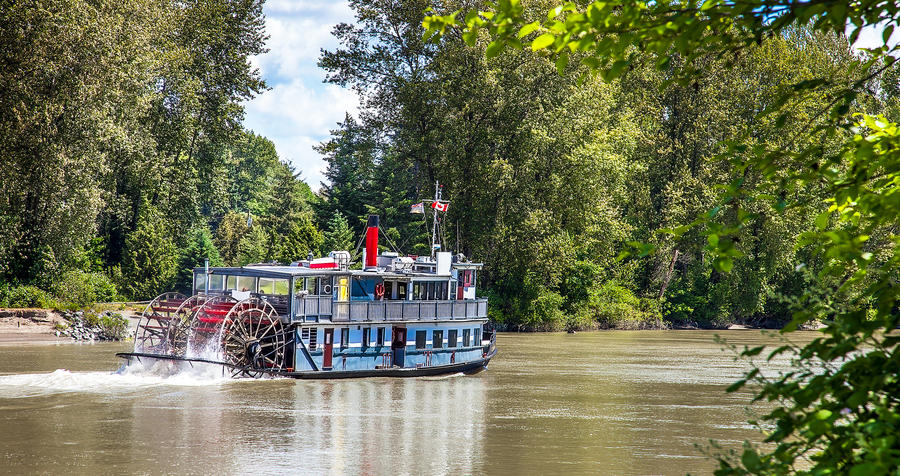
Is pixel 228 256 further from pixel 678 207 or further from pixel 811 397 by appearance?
pixel 811 397

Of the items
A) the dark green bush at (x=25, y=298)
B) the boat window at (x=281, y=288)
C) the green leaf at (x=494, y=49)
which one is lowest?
the dark green bush at (x=25, y=298)

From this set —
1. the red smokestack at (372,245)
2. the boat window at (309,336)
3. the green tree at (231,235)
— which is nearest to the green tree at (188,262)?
the green tree at (231,235)

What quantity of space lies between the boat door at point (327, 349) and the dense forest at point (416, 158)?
18813mm

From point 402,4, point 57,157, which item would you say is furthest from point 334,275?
point 402,4

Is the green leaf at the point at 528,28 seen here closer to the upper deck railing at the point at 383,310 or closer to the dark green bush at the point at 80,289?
the upper deck railing at the point at 383,310

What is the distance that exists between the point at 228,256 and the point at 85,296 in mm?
26268

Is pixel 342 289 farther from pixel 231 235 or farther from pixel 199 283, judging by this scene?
pixel 231 235

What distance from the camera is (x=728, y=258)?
5.50 meters

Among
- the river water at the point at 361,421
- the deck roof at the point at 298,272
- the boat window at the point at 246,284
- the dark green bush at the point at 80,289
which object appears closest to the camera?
the river water at the point at 361,421

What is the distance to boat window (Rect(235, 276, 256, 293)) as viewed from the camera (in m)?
33.2

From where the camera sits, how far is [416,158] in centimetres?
5947

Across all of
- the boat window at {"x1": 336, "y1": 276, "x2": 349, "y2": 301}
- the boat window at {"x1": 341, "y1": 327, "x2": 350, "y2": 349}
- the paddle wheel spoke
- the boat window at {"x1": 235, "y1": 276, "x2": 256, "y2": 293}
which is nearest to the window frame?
the boat window at {"x1": 341, "y1": 327, "x2": 350, "y2": 349}

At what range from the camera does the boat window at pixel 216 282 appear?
112ft

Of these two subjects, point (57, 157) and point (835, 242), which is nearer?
point (835, 242)
